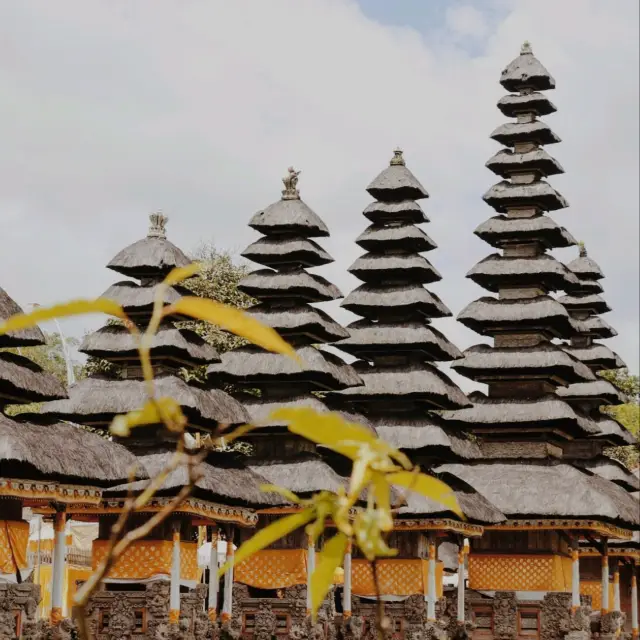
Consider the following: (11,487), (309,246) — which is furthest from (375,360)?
(11,487)

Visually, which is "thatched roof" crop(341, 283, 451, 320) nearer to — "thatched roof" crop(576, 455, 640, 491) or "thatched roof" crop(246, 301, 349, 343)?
"thatched roof" crop(246, 301, 349, 343)

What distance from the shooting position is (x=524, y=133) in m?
41.5

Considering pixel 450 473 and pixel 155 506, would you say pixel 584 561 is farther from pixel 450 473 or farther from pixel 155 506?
pixel 155 506

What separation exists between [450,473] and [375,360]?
359 cm

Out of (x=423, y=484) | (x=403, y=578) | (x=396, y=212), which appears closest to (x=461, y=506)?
(x=403, y=578)

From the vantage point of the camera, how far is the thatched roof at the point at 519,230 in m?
40.2

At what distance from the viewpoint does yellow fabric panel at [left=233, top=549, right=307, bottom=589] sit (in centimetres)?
2933

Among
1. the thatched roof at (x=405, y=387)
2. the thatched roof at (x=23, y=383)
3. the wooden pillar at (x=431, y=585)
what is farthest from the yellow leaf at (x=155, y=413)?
the thatched roof at (x=405, y=387)

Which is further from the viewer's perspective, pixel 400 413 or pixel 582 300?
pixel 582 300

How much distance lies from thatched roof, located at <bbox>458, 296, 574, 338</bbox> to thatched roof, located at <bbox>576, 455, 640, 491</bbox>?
7454 mm

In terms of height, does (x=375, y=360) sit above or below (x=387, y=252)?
below

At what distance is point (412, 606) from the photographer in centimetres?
3164

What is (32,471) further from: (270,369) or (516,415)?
(516,415)

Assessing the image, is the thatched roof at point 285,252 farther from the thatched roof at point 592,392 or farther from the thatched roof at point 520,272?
the thatched roof at point 592,392
